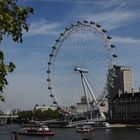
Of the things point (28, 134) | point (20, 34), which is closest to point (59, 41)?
point (28, 134)

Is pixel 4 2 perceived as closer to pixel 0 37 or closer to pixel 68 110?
pixel 0 37

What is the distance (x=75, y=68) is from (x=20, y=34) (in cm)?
11033

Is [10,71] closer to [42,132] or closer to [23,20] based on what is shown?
[23,20]

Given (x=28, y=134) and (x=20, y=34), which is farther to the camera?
(x=28, y=134)

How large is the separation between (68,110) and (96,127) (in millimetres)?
15937

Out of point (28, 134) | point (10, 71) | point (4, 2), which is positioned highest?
point (4, 2)

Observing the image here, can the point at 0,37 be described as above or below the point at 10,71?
above

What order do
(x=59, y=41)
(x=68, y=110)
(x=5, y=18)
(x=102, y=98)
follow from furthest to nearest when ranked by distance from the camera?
(x=68, y=110) → (x=102, y=98) → (x=59, y=41) → (x=5, y=18)

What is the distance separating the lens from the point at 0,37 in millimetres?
10141

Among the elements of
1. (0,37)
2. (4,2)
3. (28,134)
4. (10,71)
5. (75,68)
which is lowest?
(28,134)

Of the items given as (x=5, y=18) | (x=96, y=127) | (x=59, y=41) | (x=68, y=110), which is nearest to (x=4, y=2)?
(x=5, y=18)

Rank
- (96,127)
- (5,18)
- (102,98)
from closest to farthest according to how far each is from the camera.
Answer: (5,18) → (102,98) → (96,127)

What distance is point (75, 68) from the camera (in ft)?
396

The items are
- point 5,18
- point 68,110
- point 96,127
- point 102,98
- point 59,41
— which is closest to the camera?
point 5,18
